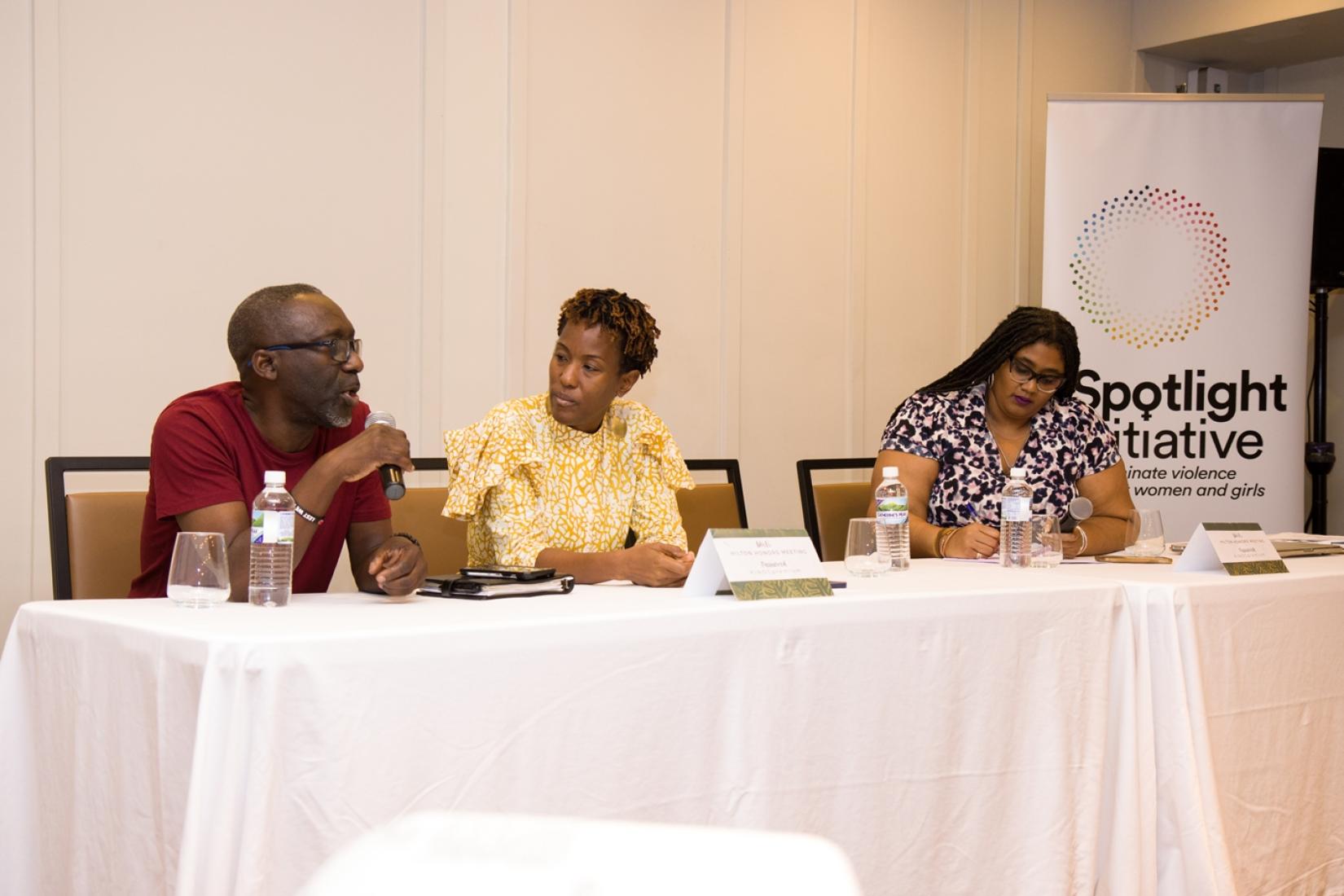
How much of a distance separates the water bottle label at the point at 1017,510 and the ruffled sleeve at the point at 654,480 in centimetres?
66

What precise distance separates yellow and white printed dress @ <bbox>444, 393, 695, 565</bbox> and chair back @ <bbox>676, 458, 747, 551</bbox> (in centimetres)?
46

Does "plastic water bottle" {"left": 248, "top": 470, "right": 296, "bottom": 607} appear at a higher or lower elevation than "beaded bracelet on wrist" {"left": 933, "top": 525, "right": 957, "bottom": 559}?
higher

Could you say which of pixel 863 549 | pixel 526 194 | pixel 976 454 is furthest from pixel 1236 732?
pixel 526 194

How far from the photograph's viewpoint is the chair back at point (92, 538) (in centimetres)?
248

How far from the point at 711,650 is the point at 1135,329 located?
143 inches

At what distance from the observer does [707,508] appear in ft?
11.2

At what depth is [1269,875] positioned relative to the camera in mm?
2516

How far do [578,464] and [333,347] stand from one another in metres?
0.60

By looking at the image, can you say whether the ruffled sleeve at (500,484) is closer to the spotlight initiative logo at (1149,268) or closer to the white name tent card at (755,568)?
the white name tent card at (755,568)

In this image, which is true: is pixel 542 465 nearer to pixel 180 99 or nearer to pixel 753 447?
pixel 180 99

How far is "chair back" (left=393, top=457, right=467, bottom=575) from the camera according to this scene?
9.70 ft

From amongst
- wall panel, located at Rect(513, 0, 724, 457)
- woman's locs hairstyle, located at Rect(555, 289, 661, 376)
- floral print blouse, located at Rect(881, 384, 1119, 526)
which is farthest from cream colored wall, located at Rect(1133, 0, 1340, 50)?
woman's locs hairstyle, located at Rect(555, 289, 661, 376)

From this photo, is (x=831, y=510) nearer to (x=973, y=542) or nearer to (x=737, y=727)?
(x=973, y=542)

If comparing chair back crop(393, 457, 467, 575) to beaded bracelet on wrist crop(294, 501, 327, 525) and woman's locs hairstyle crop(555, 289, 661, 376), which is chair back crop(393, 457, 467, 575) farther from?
beaded bracelet on wrist crop(294, 501, 327, 525)
